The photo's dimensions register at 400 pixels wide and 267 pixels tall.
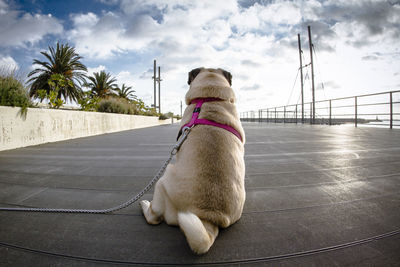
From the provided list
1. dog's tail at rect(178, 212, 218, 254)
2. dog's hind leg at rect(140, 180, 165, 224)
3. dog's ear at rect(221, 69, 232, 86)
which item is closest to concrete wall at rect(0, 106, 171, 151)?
dog's hind leg at rect(140, 180, 165, 224)

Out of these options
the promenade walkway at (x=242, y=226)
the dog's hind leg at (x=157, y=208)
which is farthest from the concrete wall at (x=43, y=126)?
the dog's hind leg at (x=157, y=208)

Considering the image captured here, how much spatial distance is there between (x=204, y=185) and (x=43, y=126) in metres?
6.05

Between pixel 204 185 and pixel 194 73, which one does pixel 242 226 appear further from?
pixel 194 73

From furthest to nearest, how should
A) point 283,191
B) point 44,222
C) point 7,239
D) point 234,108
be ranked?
point 283,191 → point 234,108 → point 44,222 → point 7,239

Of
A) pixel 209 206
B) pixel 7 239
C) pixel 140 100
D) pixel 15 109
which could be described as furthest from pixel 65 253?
pixel 140 100

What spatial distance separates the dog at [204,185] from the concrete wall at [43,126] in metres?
4.80

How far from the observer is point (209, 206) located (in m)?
0.93

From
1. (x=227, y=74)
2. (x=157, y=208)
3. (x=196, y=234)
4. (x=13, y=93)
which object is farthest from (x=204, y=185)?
(x=13, y=93)

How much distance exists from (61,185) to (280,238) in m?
2.06

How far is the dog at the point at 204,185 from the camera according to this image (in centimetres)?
92

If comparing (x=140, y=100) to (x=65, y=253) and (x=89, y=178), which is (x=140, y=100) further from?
(x=65, y=253)

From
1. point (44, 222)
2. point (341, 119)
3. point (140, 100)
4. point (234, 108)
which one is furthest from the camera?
point (140, 100)

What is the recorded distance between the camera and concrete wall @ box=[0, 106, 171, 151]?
4.02m

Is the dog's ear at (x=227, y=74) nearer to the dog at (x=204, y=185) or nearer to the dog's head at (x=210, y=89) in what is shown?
the dog's head at (x=210, y=89)
